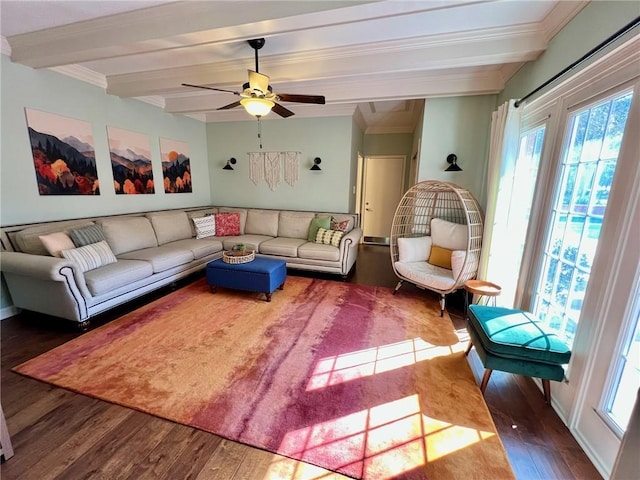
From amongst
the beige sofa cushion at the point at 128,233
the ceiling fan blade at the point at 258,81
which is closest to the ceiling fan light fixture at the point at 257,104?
the ceiling fan blade at the point at 258,81

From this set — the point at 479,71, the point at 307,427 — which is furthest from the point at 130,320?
the point at 479,71

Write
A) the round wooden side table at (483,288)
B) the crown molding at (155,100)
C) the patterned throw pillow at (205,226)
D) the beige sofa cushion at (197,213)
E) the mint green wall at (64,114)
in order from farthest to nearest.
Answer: the beige sofa cushion at (197,213)
the patterned throw pillow at (205,226)
the crown molding at (155,100)
the mint green wall at (64,114)
the round wooden side table at (483,288)

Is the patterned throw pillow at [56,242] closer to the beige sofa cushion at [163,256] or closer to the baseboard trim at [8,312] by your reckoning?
the beige sofa cushion at [163,256]

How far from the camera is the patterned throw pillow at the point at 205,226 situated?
14.0 feet

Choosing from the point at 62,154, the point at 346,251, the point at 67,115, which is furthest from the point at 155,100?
the point at 346,251

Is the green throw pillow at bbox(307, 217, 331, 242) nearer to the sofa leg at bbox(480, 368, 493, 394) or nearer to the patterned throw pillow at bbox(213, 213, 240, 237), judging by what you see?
the patterned throw pillow at bbox(213, 213, 240, 237)

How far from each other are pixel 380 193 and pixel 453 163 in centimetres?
280

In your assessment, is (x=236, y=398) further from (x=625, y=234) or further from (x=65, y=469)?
(x=625, y=234)

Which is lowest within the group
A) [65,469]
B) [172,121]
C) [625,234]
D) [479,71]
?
[65,469]

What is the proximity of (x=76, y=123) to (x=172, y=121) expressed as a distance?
1.49m

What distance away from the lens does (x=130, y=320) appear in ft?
8.55

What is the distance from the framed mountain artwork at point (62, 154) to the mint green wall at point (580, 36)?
4.71 m

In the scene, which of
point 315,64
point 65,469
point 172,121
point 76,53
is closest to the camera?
point 65,469

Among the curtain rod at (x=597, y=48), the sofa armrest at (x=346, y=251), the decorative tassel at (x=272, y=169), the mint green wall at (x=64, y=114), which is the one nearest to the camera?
the curtain rod at (x=597, y=48)
